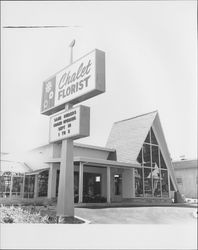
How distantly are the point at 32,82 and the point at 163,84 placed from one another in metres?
2.18

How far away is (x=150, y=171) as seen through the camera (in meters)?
9.88

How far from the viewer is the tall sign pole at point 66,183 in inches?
173

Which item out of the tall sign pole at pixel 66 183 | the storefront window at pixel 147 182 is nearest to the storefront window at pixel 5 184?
the tall sign pole at pixel 66 183

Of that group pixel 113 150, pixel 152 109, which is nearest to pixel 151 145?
pixel 113 150

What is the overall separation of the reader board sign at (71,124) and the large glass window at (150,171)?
194 inches

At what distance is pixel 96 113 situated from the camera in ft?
15.8

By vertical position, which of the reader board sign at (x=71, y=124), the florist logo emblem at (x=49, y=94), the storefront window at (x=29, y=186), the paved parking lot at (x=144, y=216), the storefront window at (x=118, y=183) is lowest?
the storefront window at (x=118, y=183)

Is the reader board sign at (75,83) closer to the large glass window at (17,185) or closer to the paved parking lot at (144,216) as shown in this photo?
the large glass window at (17,185)

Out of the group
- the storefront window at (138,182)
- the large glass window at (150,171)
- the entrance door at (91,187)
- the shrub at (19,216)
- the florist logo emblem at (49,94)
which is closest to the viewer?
the shrub at (19,216)

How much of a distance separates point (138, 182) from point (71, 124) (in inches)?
213

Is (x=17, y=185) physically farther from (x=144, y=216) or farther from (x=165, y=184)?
(x=165, y=184)

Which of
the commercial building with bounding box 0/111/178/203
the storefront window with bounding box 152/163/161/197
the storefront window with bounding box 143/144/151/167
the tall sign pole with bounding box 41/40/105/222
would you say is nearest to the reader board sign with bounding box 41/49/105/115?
the tall sign pole with bounding box 41/40/105/222

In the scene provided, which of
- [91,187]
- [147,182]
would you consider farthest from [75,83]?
[147,182]

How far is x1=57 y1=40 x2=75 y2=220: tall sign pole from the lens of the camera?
4.40m
